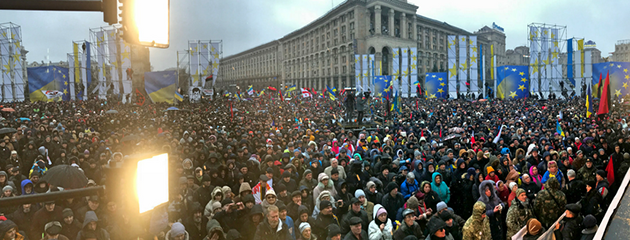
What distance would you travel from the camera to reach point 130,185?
6.27 ft

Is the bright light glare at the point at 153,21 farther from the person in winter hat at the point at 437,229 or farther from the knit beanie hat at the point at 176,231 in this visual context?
the person in winter hat at the point at 437,229

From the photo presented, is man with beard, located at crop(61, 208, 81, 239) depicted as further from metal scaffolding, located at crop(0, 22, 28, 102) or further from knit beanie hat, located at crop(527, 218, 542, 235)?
metal scaffolding, located at crop(0, 22, 28, 102)

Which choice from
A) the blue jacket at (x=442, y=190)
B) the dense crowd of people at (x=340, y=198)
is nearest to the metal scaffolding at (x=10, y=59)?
the dense crowd of people at (x=340, y=198)

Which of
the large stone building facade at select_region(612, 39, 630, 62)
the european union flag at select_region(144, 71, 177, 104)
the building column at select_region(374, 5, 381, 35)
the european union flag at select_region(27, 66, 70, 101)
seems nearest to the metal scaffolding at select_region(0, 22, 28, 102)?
the european union flag at select_region(27, 66, 70, 101)

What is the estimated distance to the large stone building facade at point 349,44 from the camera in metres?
68.0

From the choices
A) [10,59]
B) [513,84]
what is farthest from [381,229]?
[10,59]

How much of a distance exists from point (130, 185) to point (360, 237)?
3698 mm

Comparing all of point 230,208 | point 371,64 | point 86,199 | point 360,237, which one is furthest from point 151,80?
point 371,64

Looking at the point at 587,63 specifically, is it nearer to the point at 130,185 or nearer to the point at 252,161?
the point at 252,161

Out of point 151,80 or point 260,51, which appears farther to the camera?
point 260,51

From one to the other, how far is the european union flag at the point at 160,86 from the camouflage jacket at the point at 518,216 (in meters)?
20.6

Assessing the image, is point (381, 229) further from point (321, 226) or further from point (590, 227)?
point (590, 227)

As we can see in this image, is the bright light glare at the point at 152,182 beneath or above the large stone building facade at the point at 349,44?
beneath

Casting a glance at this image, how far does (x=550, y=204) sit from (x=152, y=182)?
19.2 feet
